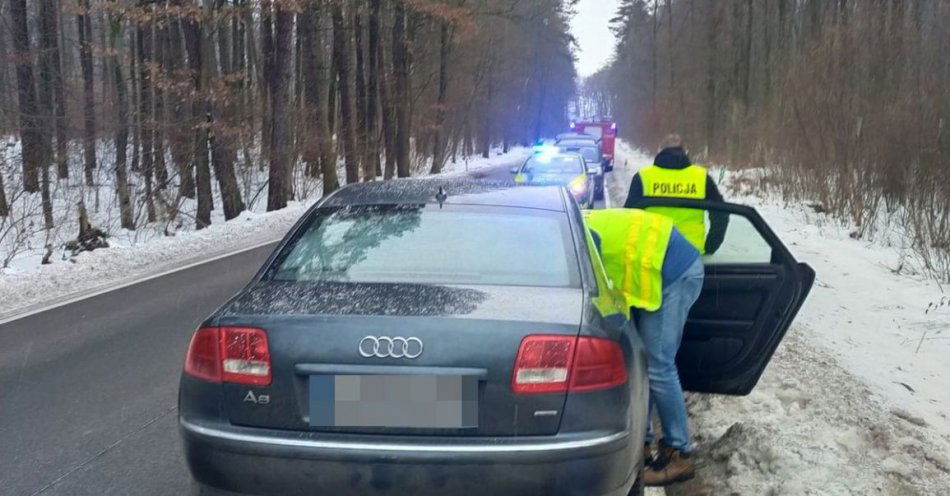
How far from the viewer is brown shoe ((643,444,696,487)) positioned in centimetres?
432

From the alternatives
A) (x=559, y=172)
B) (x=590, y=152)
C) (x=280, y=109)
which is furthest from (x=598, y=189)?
(x=280, y=109)

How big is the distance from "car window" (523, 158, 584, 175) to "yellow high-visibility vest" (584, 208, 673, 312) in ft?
48.1

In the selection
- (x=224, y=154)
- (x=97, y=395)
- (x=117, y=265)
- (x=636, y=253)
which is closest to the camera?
(x=636, y=253)

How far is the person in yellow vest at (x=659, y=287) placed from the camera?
13.3ft

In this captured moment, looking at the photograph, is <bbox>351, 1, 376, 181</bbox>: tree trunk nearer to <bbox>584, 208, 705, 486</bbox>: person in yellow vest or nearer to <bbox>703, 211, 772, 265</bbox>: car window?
<bbox>703, 211, 772, 265</bbox>: car window

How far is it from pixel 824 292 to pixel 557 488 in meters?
7.51

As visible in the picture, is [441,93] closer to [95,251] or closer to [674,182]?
[95,251]

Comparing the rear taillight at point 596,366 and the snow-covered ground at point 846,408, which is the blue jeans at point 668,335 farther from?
the rear taillight at point 596,366

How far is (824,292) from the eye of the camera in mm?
9594

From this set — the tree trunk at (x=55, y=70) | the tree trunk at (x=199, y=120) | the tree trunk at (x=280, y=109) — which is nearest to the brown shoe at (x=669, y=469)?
the tree trunk at (x=199, y=120)

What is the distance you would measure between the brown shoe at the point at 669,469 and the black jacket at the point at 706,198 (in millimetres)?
1611

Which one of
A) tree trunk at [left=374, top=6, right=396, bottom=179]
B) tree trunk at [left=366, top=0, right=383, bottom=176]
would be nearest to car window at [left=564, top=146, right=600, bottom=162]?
tree trunk at [left=366, top=0, right=383, bottom=176]

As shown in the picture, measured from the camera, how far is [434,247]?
3.79 metres

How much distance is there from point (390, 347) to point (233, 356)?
1.98 ft
